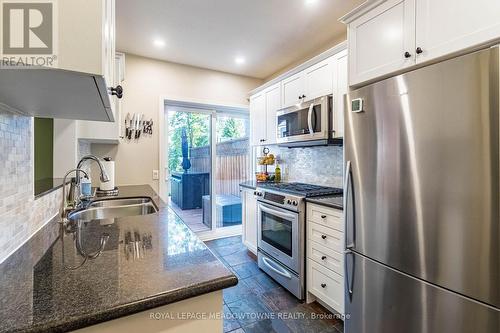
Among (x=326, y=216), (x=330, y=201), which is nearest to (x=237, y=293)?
(x=326, y=216)

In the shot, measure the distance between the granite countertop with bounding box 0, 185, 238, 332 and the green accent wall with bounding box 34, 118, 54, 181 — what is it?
1.25 m

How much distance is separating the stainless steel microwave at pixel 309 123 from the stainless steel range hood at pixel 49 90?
1.81 m

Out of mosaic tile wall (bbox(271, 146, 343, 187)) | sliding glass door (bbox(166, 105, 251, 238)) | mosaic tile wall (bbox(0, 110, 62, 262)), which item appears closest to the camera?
mosaic tile wall (bbox(0, 110, 62, 262))

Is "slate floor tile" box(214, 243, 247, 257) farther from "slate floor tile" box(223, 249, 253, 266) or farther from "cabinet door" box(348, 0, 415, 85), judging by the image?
"cabinet door" box(348, 0, 415, 85)

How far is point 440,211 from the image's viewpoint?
1117 millimetres

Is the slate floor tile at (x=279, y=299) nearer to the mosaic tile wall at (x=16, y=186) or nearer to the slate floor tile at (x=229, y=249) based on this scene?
the slate floor tile at (x=229, y=249)

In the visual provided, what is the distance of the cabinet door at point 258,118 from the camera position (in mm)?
3332

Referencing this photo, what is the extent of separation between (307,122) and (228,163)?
1.90 m

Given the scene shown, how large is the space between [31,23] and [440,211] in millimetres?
1571

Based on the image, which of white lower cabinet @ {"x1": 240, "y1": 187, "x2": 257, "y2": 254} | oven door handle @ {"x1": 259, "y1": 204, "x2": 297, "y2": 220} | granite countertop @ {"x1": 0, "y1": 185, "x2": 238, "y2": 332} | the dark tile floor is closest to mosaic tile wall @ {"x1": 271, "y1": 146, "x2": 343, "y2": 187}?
white lower cabinet @ {"x1": 240, "y1": 187, "x2": 257, "y2": 254}

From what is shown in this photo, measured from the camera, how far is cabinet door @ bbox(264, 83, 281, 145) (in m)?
3.04

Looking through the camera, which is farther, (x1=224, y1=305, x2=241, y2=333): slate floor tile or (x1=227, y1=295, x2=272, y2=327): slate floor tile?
(x1=227, y1=295, x2=272, y2=327): slate floor tile

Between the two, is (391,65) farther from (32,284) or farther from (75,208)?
(75,208)

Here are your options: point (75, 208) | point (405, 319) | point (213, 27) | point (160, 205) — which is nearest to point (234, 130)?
point (213, 27)
